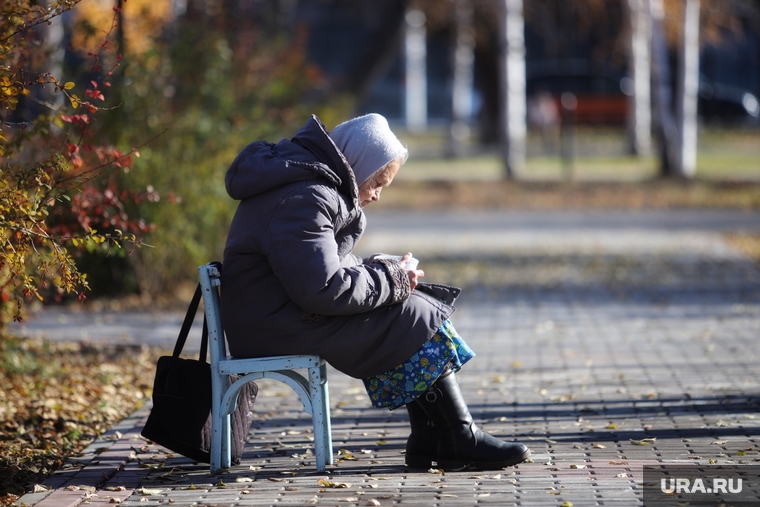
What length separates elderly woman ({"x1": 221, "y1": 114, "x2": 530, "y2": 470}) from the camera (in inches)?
161

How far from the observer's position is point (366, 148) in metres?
4.33

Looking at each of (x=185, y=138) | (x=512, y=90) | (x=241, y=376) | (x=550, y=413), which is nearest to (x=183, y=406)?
(x=241, y=376)

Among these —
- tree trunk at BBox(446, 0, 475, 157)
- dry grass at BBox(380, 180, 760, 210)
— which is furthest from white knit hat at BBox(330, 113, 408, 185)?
tree trunk at BBox(446, 0, 475, 157)

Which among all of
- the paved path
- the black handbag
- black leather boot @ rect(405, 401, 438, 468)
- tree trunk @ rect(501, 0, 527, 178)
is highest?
tree trunk @ rect(501, 0, 527, 178)

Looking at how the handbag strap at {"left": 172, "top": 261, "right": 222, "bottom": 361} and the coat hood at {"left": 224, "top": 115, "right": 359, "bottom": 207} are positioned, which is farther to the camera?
the handbag strap at {"left": 172, "top": 261, "right": 222, "bottom": 361}

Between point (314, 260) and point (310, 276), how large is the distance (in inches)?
2.5

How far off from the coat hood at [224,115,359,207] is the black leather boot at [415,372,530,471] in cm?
88

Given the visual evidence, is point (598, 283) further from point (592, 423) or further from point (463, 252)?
point (592, 423)

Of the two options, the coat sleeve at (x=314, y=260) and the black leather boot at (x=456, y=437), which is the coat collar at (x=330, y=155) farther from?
the black leather boot at (x=456, y=437)

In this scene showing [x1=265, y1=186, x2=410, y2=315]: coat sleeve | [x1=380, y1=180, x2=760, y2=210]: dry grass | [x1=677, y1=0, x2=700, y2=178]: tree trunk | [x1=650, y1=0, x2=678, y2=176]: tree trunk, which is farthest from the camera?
[x1=650, y1=0, x2=678, y2=176]: tree trunk

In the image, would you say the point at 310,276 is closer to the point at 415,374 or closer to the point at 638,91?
the point at 415,374

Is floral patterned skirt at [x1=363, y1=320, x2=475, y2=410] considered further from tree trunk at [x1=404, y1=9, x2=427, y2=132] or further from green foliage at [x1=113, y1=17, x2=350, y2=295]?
tree trunk at [x1=404, y1=9, x2=427, y2=132]

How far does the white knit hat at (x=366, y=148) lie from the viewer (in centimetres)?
433

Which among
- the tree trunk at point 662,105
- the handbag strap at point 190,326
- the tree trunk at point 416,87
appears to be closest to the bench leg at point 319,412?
the handbag strap at point 190,326
